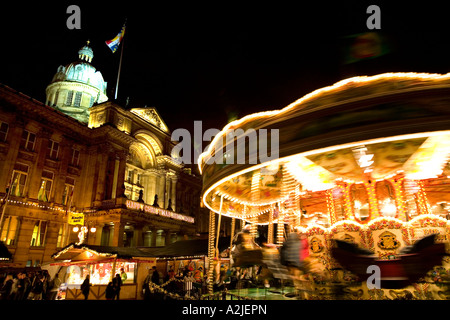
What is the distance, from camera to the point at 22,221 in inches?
834

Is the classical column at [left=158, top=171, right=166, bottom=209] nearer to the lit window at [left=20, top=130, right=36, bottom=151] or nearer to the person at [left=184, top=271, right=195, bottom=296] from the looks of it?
the lit window at [left=20, top=130, right=36, bottom=151]

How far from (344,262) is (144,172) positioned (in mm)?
31408

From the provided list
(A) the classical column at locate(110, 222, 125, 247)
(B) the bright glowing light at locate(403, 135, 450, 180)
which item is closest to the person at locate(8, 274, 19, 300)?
(A) the classical column at locate(110, 222, 125, 247)

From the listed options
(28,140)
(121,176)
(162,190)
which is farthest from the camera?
(162,190)

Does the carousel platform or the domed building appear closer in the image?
the carousel platform

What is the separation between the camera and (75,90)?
35.8 m

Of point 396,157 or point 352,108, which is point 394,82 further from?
point 396,157

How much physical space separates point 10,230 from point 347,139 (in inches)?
993

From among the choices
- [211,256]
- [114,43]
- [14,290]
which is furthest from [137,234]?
[114,43]

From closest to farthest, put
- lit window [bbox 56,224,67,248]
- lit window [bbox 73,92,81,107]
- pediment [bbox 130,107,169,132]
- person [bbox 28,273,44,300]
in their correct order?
1. person [bbox 28,273,44,300]
2. lit window [bbox 56,224,67,248]
3. pediment [bbox 130,107,169,132]
4. lit window [bbox 73,92,81,107]

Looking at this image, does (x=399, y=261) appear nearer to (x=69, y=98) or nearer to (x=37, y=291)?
(x=37, y=291)

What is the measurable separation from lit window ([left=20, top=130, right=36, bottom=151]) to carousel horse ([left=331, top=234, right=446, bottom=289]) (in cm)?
2547

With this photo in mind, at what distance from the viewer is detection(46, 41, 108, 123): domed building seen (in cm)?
3428

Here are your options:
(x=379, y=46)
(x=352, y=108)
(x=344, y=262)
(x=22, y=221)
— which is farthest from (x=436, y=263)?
(x=22, y=221)
